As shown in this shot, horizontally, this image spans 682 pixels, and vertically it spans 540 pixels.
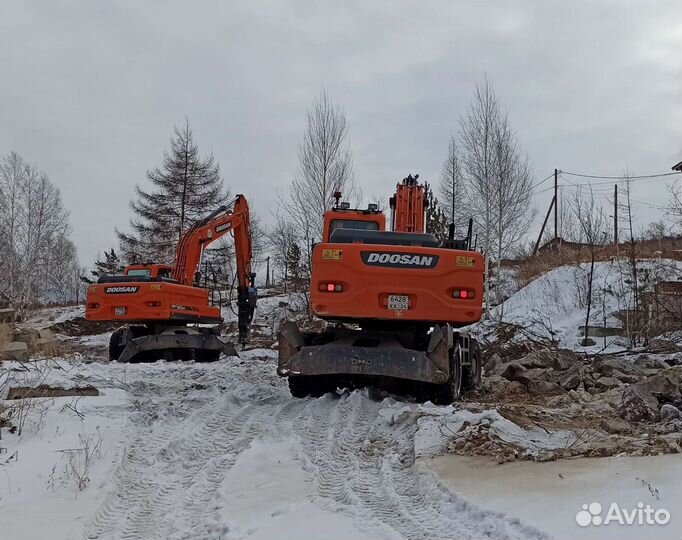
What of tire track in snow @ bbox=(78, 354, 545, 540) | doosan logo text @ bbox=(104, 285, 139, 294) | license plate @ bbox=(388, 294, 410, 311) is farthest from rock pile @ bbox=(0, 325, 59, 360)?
license plate @ bbox=(388, 294, 410, 311)

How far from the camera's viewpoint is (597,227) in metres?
34.5

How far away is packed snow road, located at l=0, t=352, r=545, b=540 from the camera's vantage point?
3654 mm

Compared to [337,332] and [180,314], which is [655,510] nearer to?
[337,332]

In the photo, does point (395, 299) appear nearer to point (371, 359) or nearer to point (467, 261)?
point (371, 359)

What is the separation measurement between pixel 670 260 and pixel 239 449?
67.3ft

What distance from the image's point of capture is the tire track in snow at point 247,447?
12.1 feet

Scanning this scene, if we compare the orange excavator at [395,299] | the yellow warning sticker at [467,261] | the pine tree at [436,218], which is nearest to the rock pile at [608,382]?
the orange excavator at [395,299]

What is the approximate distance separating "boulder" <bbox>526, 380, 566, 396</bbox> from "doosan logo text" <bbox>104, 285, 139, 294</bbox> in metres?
8.66

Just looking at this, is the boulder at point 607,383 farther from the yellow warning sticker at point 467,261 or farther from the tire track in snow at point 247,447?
the tire track in snow at point 247,447

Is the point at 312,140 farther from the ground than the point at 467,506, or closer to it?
farther from the ground

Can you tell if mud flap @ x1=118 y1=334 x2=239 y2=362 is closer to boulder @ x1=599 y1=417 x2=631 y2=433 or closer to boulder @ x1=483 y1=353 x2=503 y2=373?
boulder @ x1=483 y1=353 x2=503 y2=373

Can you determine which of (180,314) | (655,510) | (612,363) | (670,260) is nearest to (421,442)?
(655,510)

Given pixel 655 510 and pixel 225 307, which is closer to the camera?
pixel 655 510

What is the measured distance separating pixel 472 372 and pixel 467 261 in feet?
7.91
